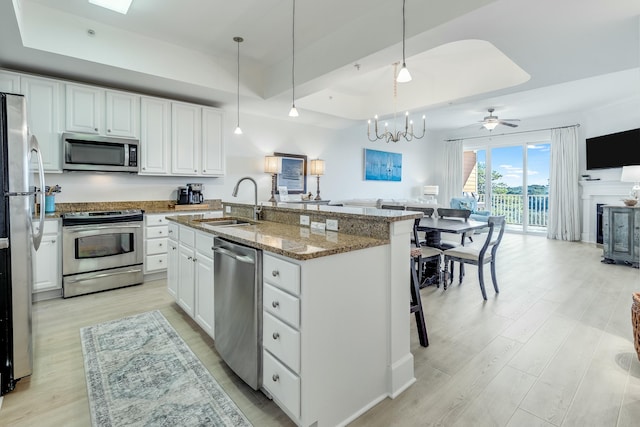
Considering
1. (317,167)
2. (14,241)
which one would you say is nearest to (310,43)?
(317,167)

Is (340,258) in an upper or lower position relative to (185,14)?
lower

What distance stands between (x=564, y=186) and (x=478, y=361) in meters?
6.87

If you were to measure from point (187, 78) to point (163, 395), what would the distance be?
3.50 m

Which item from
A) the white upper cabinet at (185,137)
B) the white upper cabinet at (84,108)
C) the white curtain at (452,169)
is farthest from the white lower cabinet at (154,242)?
the white curtain at (452,169)

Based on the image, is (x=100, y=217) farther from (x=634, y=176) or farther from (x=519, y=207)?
(x=519, y=207)

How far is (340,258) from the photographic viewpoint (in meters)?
1.59

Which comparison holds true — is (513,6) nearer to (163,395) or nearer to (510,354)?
(510,354)

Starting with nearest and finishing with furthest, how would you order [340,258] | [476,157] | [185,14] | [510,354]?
[340,258]
[510,354]
[185,14]
[476,157]

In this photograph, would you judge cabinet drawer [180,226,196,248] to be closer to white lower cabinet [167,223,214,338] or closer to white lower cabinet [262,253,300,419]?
white lower cabinet [167,223,214,338]

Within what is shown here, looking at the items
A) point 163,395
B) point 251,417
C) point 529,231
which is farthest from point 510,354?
point 529,231

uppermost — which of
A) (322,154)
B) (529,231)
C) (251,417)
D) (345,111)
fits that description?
(345,111)

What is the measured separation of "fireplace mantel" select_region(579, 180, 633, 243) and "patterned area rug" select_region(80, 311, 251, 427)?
25.6 ft

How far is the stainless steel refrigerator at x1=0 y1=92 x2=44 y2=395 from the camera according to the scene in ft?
5.88

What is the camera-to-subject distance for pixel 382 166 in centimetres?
816
